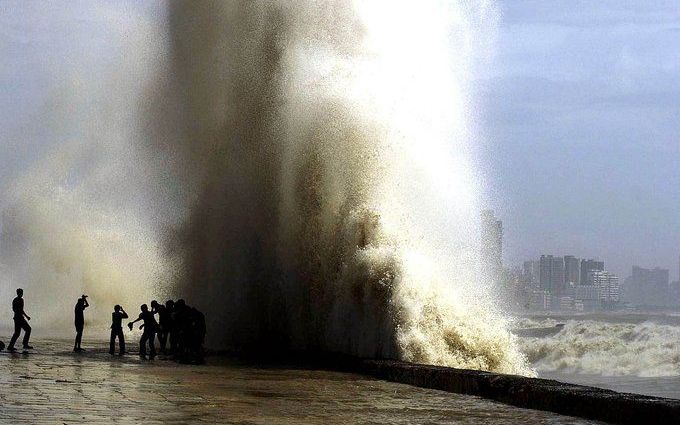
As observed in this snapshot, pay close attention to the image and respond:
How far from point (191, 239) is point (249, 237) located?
3125 mm

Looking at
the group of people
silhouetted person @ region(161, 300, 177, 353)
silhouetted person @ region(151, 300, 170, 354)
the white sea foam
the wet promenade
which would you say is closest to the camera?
the wet promenade

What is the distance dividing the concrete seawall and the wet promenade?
237mm

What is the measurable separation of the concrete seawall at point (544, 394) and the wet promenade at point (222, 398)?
237 mm

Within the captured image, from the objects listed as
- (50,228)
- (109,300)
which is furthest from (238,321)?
(50,228)

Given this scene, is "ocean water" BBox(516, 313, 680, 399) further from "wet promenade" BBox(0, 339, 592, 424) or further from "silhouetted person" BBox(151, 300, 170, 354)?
"wet promenade" BBox(0, 339, 592, 424)

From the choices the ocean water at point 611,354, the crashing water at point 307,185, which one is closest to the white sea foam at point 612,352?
the ocean water at point 611,354

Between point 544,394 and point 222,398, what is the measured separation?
3.54 m

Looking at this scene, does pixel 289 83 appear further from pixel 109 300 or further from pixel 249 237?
pixel 109 300

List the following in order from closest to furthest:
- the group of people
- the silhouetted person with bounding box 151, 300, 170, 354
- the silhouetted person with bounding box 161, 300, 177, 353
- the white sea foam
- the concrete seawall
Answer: the concrete seawall < the group of people < the silhouetted person with bounding box 161, 300, 177, 353 < the silhouetted person with bounding box 151, 300, 170, 354 < the white sea foam

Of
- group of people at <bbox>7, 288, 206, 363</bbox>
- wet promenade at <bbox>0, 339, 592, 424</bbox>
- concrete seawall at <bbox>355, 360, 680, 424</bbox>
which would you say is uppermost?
group of people at <bbox>7, 288, 206, 363</bbox>

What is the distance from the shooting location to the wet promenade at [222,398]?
11.1 meters

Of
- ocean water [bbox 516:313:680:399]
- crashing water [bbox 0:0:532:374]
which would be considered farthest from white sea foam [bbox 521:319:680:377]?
crashing water [bbox 0:0:532:374]

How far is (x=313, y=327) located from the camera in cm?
2370

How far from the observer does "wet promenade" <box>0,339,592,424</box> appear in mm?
11148
